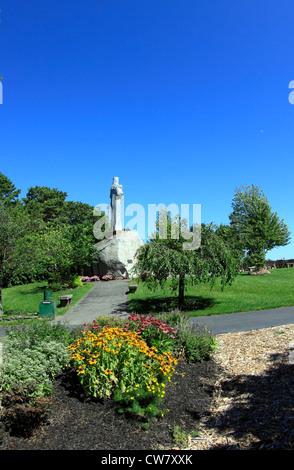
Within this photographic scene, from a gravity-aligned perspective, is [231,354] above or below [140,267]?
below

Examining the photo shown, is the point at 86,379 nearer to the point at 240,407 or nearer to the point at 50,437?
the point at 50,437

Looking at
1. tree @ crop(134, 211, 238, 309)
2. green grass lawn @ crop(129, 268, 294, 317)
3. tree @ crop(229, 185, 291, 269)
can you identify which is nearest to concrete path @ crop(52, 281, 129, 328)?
green grass lawn @ crop(129, 268, 294, 317)

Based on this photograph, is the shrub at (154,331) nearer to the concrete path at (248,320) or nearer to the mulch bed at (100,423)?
the mulch bed at (100,423)

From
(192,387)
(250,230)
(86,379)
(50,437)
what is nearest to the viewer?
(50,437)

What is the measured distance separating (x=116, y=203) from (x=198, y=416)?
27974 mm

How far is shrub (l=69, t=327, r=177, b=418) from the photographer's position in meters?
4.78

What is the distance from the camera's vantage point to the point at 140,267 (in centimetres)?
1406

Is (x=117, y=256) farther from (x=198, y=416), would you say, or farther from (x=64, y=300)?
(x=198, y=416)

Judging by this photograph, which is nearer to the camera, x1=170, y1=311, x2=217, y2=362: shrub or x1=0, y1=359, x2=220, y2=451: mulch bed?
x1=0, y1=359, x2=220, y2=451: mulch bed

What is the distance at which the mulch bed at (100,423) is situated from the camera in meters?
3.99

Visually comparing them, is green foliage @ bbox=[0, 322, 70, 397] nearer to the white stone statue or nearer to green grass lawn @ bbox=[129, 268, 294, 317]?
green grass lawn @ bbox=[129, 268, 294, 317]

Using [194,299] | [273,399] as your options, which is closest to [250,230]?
[194,299]
